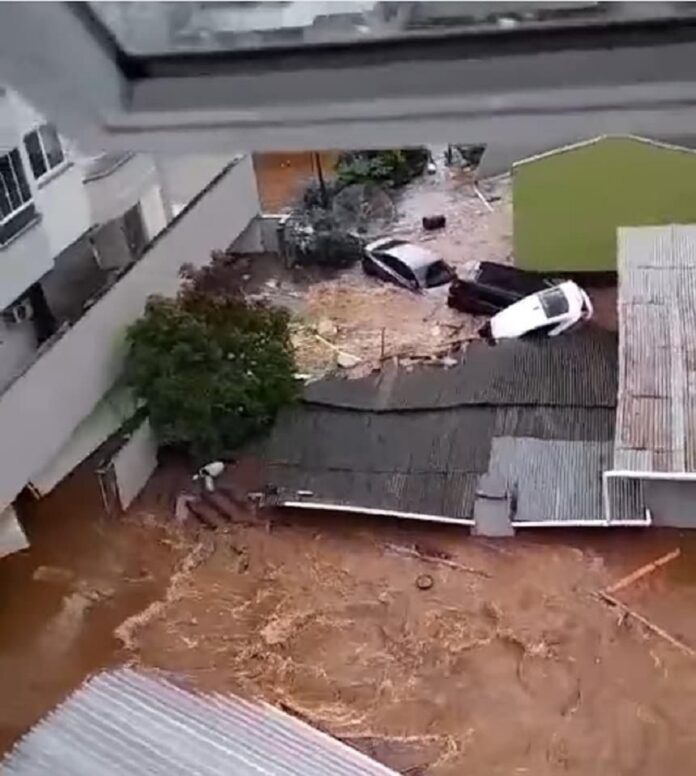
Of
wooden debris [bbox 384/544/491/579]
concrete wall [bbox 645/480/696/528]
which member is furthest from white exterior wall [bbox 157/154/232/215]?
concrete wall [bbox 645/480/696/528]

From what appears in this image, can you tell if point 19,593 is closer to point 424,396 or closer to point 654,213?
point 424,396

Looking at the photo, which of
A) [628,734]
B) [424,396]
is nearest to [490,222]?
[424,396]

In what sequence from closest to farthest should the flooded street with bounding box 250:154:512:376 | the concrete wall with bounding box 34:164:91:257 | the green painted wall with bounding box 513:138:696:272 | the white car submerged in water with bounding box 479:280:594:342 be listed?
the concrete wall with bounding box 34:164:91:257 → the white car submerged in water with bounding box 479:280:594:342 → the green painted wall with bounding box 513:138:696:272 → the flooded street with bounding box 250:154:512:376

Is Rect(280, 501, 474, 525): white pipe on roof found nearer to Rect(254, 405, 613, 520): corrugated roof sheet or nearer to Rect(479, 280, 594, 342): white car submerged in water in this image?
Rect(254, 405, 613, 520): corrugated roof sheet

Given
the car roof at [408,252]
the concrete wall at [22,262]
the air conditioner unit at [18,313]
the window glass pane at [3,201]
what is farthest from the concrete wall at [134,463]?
the car roof at [408,252]

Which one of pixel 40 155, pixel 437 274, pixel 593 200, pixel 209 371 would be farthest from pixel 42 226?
pixel 593 200

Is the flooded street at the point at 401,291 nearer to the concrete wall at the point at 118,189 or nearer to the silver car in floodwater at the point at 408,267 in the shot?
the silver car in floodwater at the point at 408,267

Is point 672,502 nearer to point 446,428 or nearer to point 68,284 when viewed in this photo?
point 446,428
